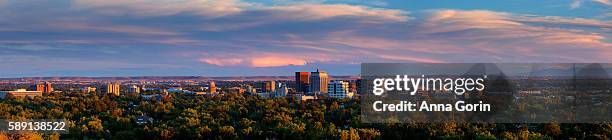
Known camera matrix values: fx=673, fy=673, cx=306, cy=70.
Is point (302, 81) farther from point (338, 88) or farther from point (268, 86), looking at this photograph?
point (338, 88)

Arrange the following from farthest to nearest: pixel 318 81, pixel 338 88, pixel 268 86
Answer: pixel 268 86
pixel 318 81
pixel 338 88

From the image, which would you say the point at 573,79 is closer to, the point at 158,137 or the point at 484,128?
the point at 484,128

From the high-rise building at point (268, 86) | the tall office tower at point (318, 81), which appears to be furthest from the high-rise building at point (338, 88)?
the high-rise building at point (268, 86)

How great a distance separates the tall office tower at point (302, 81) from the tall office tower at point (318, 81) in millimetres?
1202

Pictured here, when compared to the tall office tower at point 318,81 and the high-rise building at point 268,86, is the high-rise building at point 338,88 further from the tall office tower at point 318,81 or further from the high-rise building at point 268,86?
the high-rise building at point 268,86

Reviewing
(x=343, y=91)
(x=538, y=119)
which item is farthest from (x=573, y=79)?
(x=343, y=91)

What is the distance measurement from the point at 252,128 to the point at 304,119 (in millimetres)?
7221

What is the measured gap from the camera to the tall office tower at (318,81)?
12301 centimetres

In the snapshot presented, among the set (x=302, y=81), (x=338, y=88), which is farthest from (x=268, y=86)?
(x=338, y=88)

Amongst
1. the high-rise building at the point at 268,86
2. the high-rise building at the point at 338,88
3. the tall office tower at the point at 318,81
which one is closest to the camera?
the high-rise building at the point at 338,88

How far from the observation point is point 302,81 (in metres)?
128

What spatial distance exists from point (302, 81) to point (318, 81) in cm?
328

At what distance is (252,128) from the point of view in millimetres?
40031

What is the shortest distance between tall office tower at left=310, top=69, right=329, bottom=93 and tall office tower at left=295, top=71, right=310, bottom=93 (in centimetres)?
120
